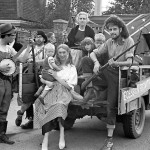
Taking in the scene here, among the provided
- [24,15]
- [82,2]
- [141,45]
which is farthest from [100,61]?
[82,2]

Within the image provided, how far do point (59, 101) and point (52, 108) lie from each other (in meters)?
0.14

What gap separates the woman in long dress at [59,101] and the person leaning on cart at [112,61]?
266 mm

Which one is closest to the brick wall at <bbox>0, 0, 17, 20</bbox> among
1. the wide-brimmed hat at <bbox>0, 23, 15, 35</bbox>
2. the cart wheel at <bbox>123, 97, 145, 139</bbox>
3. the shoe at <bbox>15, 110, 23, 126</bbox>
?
the shoe at <bbox>15, 110, 23, 126</bbox>

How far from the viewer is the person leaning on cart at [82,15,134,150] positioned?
4984mm

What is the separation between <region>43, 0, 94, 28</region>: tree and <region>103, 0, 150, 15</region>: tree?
5.29 m

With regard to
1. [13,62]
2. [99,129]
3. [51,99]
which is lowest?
[99,129]

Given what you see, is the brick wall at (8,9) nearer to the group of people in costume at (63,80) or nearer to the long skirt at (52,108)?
the group of people in costume at (63,80)

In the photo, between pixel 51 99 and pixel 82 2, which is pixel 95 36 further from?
pixel 82 2

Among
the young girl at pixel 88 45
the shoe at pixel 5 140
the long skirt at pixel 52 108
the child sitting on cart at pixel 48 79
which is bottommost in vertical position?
the shoe at pixel 5 140

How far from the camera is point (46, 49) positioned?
598 centimetres

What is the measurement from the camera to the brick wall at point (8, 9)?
688 inches

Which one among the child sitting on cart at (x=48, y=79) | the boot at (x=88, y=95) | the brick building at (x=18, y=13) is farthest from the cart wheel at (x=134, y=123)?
the brick building at (x=18, y=13)

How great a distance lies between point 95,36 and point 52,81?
1810 millimetres

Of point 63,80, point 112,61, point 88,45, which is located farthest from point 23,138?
point 112,61
